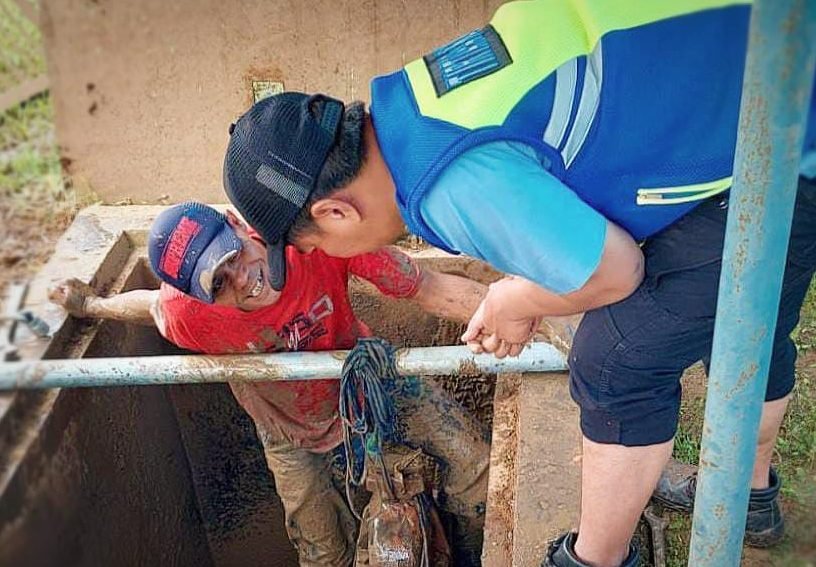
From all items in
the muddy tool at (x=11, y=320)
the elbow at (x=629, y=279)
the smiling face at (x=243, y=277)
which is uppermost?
the muddy tool at (x=11, y=320)

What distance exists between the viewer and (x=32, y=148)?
1.44 m

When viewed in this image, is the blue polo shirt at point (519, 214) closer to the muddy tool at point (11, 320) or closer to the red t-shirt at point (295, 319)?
the muddy tool at point (11, 320)

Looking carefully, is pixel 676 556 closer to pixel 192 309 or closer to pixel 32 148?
pixel 192 309

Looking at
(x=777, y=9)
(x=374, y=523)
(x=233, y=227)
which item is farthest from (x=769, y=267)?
(x=374, y=523)

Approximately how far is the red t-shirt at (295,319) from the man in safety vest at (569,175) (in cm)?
91

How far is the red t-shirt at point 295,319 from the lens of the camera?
2.71m

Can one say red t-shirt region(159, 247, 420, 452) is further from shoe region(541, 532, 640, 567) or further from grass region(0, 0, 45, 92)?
grass region(0, 0, 45, 92)

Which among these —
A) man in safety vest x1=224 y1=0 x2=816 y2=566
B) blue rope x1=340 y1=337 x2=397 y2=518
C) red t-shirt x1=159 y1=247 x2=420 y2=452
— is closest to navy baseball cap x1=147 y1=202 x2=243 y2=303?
red t-shirt x1=159 y1=247 x2=420 y2=452

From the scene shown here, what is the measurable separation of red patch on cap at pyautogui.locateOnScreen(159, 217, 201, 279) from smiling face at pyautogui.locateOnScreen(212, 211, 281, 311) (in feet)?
0.36

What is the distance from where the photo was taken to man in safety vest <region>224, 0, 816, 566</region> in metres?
1.49

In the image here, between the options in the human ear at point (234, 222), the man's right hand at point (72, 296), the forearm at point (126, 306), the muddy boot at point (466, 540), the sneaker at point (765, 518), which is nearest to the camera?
the sneaker at point (765, 518)

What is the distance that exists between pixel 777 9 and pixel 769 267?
37 centimetres

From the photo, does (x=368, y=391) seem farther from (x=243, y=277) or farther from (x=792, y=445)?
(x=792, y=445)

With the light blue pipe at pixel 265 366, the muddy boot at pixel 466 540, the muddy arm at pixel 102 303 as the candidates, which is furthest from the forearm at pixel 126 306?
the muddy boot at pixel 466 540
